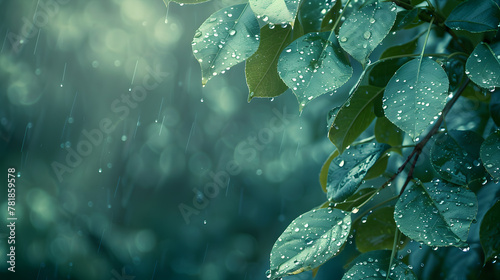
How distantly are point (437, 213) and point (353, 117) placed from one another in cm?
10

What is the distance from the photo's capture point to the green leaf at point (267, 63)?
340 millimetres

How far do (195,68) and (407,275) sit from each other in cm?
142

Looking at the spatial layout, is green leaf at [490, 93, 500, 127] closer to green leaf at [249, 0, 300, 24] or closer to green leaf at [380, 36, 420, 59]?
green leaf at [380, 36, 420, 59]

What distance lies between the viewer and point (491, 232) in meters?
0.37

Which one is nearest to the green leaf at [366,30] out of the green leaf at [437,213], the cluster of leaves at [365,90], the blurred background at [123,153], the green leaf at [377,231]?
the cluster of leaves at [365,90]

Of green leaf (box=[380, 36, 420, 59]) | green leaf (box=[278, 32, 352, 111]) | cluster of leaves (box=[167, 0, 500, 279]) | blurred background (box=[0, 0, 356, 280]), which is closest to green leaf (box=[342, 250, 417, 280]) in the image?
cluster of leaves (box=[167, 0, 500, 279])

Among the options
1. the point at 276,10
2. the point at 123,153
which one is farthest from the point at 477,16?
the point at 123,153

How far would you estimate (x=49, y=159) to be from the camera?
5.76ft

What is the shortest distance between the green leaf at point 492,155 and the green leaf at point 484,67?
0.05 metres

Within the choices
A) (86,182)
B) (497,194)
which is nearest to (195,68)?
(86,182)

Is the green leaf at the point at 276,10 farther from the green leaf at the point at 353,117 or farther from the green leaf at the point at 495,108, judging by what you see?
the green leaf at the point at 495,108

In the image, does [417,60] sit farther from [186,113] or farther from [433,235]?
[186,113]

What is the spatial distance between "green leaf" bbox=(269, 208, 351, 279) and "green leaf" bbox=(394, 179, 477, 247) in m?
0.04

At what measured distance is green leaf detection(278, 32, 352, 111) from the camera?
27 centimetres
